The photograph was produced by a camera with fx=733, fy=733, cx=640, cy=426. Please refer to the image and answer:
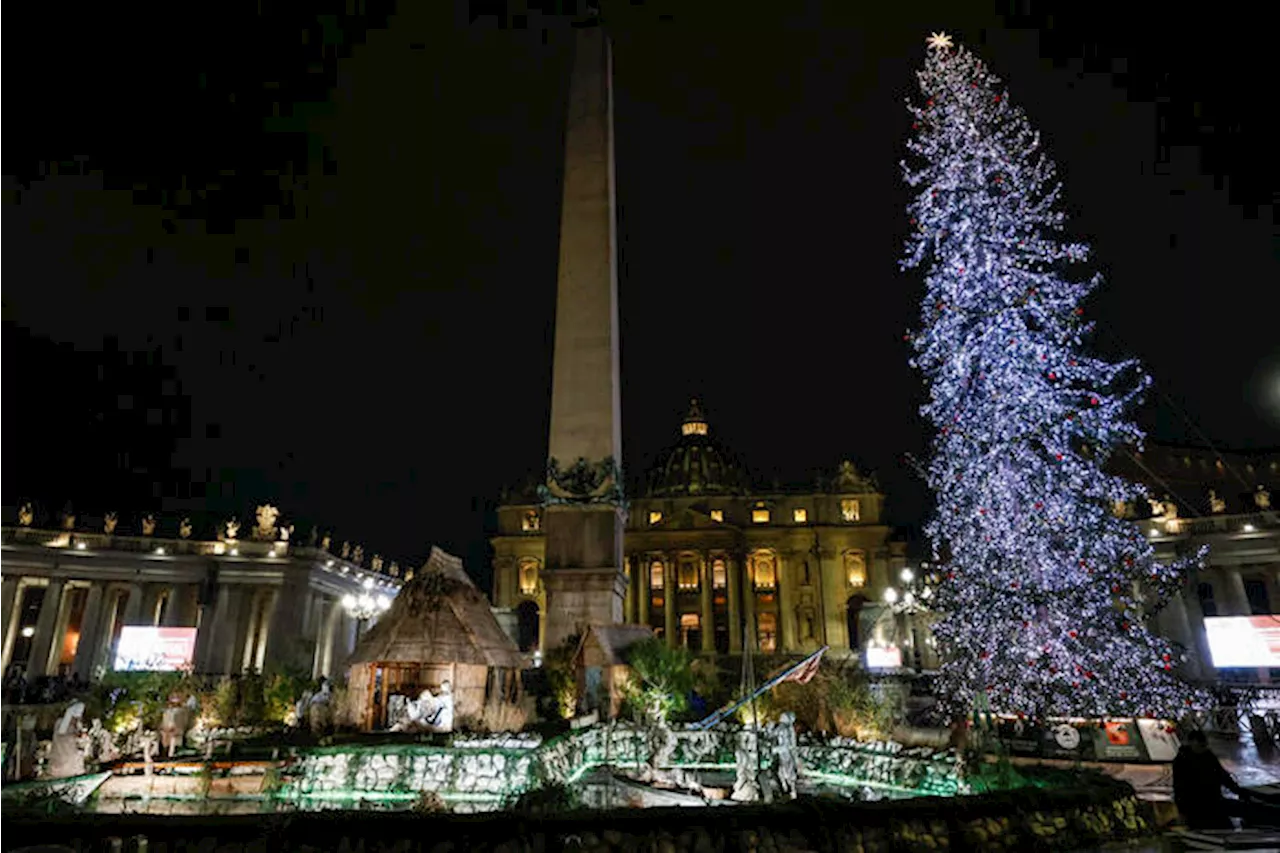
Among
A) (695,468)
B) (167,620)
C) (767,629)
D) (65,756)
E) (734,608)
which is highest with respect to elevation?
(695,468)

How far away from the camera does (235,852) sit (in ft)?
21.8

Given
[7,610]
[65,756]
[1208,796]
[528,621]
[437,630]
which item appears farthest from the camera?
[528,621]

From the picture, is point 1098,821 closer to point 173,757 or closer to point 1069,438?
point 1069,438

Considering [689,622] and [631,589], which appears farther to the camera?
[689,622]

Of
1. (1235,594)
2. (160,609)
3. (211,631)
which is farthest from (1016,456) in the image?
(160,609)

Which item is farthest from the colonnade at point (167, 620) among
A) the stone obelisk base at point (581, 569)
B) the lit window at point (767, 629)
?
the lit window at point (767, 629)

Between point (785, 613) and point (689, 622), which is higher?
point (785, 613)

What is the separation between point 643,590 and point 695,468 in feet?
75.5

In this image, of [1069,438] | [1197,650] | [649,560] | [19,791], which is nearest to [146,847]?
[19,791]

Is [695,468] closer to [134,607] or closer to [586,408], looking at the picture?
[134,607]

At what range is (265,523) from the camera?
57.9 meters

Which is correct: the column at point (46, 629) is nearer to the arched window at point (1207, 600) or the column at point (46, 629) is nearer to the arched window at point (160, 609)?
the arched window at point (160, 609)

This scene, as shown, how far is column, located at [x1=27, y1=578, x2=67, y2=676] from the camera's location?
4778cm

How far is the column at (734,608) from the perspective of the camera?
79062mm
